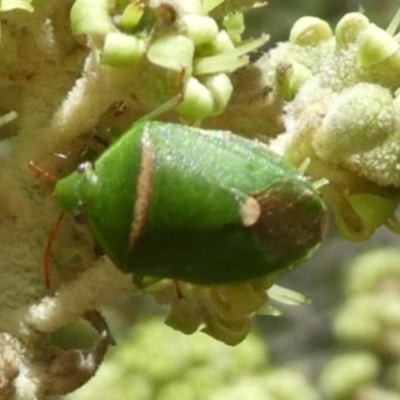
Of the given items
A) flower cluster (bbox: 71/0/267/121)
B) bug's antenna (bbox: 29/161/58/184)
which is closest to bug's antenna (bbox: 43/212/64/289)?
bug's antenna (bbox: 29/161/58/184)

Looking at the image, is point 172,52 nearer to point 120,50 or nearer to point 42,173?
point 120,50

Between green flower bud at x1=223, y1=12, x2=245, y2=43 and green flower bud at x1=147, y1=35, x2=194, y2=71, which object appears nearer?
green flower bud at x1=147, y1=35, x2=194, y2=71

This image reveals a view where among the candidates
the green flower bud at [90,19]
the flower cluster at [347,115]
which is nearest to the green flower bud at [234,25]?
the flower cluster at [347,115]

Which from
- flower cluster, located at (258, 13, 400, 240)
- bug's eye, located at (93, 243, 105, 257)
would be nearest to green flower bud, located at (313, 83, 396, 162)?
flower cluster, located at (258, 13, 400, 240)

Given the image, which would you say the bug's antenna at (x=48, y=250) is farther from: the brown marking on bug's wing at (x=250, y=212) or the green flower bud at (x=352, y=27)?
the green flower bud at (x=352, y=27)

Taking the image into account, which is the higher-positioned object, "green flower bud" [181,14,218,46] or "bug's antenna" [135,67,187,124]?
"green flower bud" [181,14,218,46]

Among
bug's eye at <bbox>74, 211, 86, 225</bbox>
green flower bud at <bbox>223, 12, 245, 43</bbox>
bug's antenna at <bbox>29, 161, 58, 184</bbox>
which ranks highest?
green flower bud at <bbox>223, 12, 245, 43</bbox>

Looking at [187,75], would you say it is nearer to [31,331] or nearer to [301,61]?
[301,61]

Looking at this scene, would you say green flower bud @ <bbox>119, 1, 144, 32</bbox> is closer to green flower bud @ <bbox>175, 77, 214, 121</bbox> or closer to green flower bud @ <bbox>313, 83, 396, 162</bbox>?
green flower bud @ <bbox>175, 77, 214, 121</bbox>
